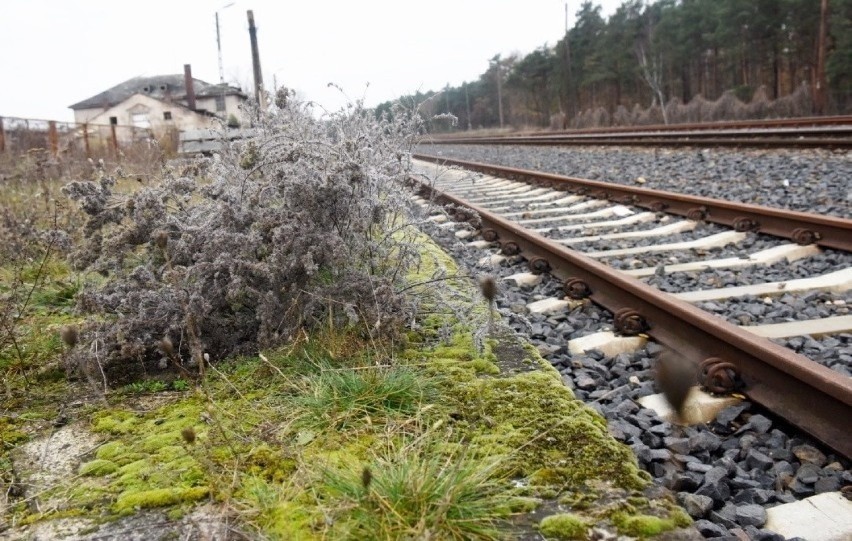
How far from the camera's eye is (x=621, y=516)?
1609 millimetres

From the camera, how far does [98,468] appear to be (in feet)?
6.46

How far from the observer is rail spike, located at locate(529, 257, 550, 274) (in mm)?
4676

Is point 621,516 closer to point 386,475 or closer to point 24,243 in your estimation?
point 386,475

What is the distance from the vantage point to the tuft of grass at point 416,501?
1.50 metres

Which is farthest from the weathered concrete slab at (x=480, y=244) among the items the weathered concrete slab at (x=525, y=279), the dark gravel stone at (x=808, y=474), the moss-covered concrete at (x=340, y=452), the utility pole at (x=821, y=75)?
the utility pole at (x=821, y=75)

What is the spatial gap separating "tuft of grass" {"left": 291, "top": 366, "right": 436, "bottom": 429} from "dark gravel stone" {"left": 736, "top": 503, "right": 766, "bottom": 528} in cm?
98

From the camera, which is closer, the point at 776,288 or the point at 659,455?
the point at 659,455

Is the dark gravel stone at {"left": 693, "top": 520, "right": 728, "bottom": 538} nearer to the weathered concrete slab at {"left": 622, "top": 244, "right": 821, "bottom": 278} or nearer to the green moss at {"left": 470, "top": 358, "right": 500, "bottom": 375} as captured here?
the green moss at {"left": 470, "top": 358, "right": 500, "bottom": 375}

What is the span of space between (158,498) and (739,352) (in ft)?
7.07

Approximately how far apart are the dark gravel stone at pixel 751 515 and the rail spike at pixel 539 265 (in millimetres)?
2953

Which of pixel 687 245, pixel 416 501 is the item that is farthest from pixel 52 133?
pixel 416 501

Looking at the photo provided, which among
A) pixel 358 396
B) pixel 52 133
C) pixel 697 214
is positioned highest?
pixel 52 133

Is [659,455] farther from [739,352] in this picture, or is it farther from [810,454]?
[739,352]

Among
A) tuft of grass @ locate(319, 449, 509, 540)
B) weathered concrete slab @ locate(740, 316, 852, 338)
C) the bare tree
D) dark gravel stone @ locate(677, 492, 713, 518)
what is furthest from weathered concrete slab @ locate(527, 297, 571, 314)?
the bare tree
